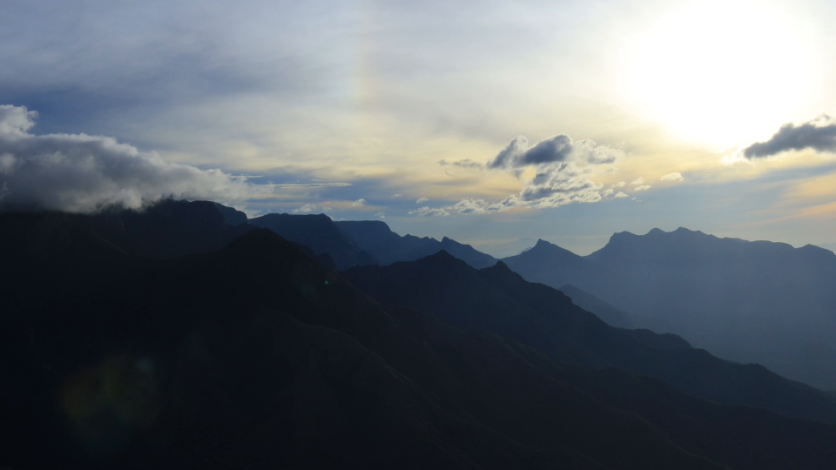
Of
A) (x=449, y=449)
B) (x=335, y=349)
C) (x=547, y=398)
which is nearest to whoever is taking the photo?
(x=449, y=449)

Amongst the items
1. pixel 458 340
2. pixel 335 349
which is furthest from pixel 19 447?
pixel 458 340

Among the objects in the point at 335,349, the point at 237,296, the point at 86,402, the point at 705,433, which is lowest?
the point at 705,433

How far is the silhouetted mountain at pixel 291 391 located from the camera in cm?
10488

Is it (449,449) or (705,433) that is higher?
(449,449)

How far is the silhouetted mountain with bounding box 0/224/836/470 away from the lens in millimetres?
104875

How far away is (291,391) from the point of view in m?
114

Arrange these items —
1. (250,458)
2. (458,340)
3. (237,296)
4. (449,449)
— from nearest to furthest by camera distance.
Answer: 1. (250,458)
2. (449,449)
3. (237,296)
4. (458,340)

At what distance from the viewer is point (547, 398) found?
146250mm

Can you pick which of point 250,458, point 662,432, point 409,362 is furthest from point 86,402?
point 662,432

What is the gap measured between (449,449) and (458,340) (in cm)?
6013

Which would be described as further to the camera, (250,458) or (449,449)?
(449,449)

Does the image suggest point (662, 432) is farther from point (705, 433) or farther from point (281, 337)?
point (281, 337)

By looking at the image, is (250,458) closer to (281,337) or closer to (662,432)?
(281,337)

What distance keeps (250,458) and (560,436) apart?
80.8 meters
